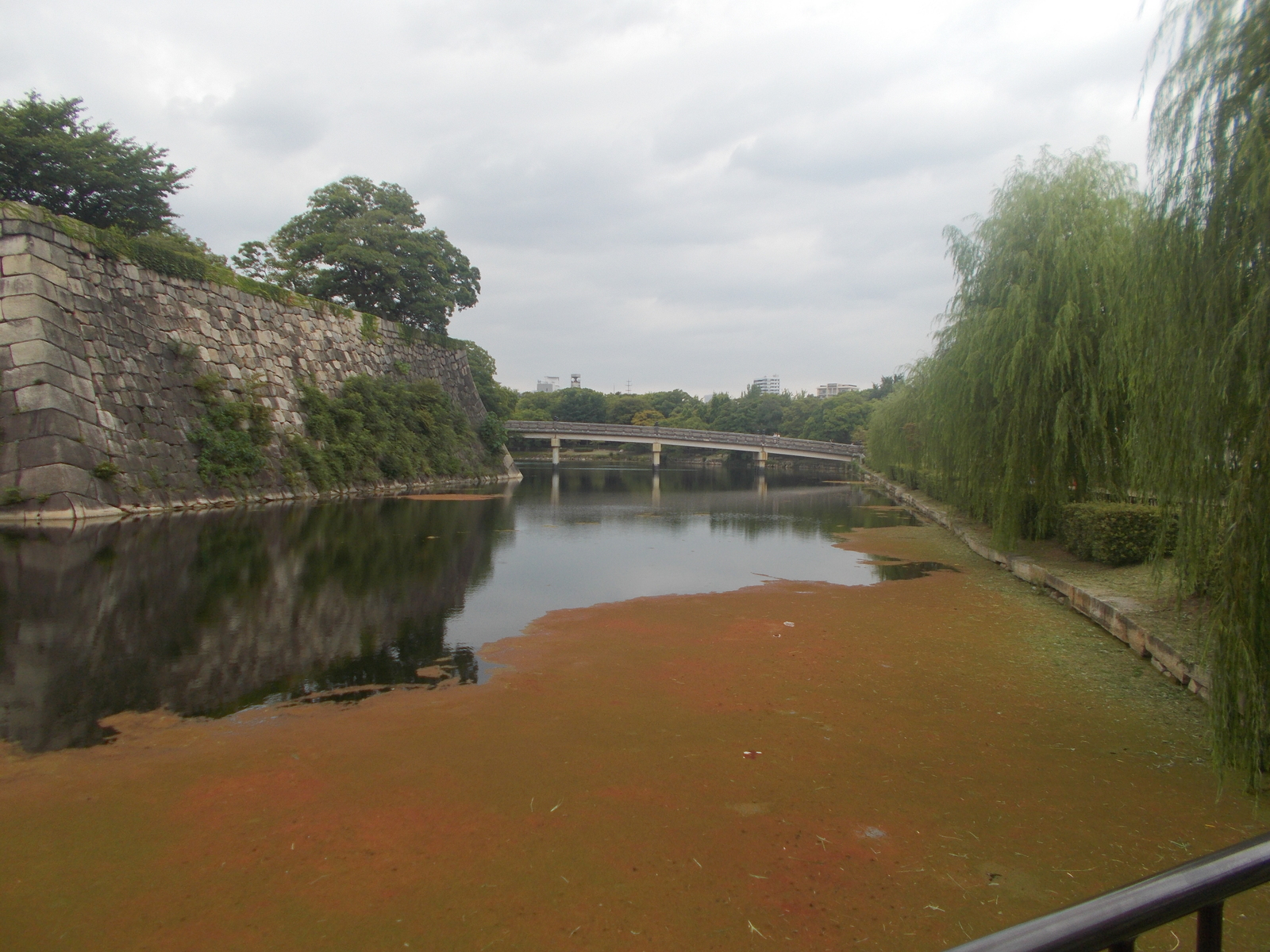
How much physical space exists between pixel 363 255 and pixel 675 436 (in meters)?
34.3

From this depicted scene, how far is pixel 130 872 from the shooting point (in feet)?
11.8

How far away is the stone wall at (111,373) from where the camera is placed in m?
17.8

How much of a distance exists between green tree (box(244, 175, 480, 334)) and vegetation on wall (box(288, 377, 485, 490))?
5.47m

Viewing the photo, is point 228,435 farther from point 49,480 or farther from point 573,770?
point 573,770

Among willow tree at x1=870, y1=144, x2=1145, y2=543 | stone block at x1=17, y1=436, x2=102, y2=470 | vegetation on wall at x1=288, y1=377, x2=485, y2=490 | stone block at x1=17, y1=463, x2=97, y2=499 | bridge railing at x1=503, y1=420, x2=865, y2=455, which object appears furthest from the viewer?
bridge railing at x1=503, y1=420, x2=865, y2=455

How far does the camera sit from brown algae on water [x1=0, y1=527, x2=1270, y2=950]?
3307mm

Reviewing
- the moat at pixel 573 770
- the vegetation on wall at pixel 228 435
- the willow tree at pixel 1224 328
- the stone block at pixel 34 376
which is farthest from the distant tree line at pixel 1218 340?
the vegetation on wall at pixel 228 435

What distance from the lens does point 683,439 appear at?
6656 cm

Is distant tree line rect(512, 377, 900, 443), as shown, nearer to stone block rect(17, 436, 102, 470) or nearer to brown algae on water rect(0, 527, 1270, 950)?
stone block rect(17, 436, 102, 470)

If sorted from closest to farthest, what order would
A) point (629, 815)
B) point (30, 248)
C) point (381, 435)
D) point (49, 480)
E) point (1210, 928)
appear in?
1. point (1210, 928)
2. point (629, 815)
3. point (49, 480)
4. point (30, 248)
5. point (381, 435)

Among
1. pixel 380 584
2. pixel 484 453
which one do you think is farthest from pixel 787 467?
pixel 380 584

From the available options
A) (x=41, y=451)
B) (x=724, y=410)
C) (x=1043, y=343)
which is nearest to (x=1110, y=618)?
(x=1043, y=343)

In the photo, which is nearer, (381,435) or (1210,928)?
(1210,928)

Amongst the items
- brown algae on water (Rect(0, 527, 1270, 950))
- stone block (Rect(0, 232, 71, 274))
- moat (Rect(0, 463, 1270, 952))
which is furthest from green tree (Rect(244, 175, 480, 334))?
brown algae on water (Rect(0, 527, 1270, 950))
